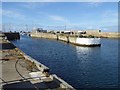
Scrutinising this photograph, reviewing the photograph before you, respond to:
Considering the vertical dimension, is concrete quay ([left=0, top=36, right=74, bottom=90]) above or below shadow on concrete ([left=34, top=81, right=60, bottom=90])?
above

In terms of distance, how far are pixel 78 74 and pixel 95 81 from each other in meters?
3.52

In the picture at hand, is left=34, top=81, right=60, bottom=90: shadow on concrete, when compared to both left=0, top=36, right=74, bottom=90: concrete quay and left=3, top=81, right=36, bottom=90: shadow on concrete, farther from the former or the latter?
left=3, top=81, right=36, bottom=90: shadow on concrete

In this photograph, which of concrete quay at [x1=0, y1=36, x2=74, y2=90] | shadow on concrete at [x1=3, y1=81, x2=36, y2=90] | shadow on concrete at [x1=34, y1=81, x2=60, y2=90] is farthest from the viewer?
shadow on concrete at [x1=34, y1=81, x2=60, y2=90]

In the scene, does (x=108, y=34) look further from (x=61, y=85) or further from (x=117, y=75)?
(x=61, y=85)

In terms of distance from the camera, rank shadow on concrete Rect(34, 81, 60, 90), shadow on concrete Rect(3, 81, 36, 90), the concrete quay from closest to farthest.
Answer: shadow on concrete Rect(3, 81, 36, 90), the concrete quay, shadow on concrete Rect(34, 81, 60, 90)

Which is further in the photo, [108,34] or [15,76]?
[108,34]

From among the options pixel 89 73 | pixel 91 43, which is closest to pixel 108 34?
pixel 91 43

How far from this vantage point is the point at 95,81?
22141 mm

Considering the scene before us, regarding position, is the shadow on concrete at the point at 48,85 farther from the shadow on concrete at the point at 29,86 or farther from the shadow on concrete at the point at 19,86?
the shadow on concrete at the point at 19,86

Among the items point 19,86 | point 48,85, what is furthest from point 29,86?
point 48,85

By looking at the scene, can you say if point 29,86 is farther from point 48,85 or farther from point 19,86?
point 48,85

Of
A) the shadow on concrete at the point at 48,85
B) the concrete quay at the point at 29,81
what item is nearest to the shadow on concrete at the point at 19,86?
the concrete quay at the point at 29,81

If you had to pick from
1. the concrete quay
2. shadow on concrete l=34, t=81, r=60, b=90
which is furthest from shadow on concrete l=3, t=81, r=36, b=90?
shadow on concrete l=34, t=81, r=60, b=90

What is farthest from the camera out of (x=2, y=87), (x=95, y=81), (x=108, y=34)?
(x=108, y=34)
